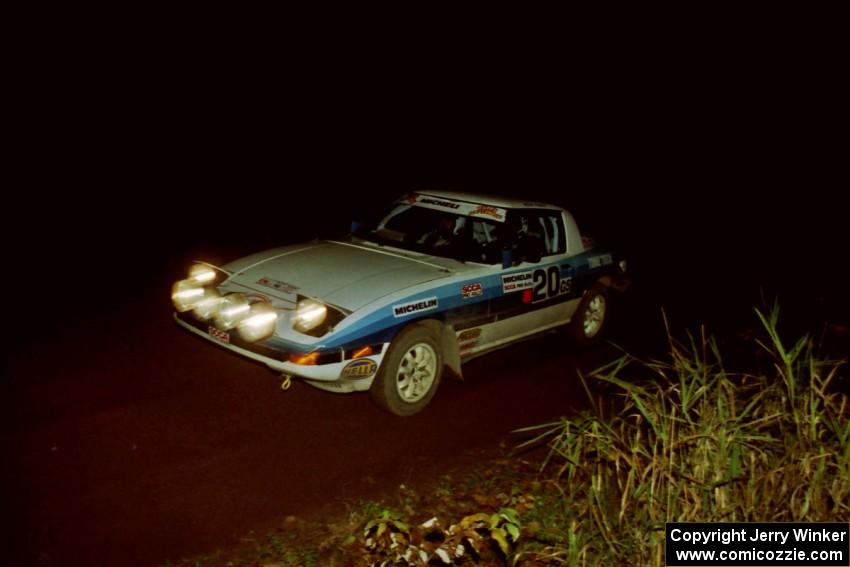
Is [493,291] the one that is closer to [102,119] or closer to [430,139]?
[102,119]

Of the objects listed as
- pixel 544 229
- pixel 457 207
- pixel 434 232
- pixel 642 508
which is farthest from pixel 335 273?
pixel 642 508

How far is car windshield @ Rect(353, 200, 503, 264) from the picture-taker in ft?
19.3

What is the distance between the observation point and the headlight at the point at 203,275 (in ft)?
17.5

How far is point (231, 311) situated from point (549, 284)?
291cm

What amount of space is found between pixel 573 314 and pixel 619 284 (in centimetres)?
77

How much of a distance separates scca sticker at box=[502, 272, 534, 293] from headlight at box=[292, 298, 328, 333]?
1749 millimetres

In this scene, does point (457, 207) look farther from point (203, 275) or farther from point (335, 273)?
point (203, 275)

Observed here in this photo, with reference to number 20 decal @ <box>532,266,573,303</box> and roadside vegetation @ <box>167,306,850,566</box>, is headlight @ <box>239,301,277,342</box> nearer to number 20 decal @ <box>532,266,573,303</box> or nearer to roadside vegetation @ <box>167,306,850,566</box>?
roadside vegetation @ <box>167,306,850,566</box>

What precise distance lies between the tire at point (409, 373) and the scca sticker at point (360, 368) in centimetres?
10

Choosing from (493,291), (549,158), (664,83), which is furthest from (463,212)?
(664,83)

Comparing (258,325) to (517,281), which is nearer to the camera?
(258,325)

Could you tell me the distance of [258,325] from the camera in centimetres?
468

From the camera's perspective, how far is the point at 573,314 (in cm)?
689

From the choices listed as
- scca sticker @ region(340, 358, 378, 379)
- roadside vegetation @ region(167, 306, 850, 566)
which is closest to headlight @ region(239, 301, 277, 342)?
scca sticker @ region(340, 358, 378, 379)
